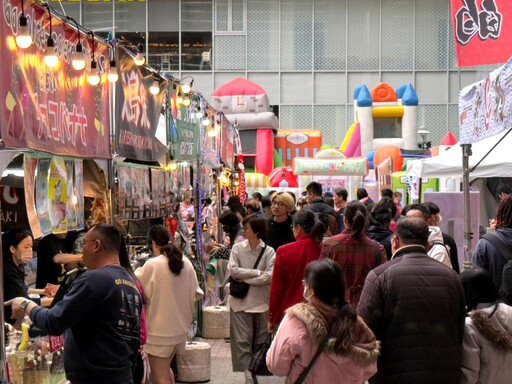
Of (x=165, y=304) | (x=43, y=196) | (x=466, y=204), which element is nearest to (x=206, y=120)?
(x=466, y=204)

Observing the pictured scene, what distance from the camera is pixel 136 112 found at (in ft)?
28.0

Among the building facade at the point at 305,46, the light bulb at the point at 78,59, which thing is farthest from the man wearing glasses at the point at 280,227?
the building facade at the point at 305,46

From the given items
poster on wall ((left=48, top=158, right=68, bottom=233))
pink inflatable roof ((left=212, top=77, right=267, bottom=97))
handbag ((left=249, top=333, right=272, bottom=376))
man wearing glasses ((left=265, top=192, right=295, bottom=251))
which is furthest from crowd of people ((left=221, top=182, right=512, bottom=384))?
pink inflatable roof ((left=212, top=77, right=267, bottom=97))

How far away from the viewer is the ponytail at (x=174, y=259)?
784 cm

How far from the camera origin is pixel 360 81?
121 feet

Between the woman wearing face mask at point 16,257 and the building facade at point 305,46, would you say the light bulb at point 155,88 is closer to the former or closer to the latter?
the woman wearing face mask at point 16,257

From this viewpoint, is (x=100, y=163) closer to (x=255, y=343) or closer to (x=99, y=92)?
(x=99, y=92)

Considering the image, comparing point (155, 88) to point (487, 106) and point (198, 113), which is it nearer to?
point (198, 113)

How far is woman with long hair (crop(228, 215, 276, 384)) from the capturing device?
8930 millimetres

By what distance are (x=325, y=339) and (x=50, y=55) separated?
2800 millimetres

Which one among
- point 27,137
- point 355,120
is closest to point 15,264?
point 27,137

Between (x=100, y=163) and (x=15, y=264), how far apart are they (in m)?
1.14

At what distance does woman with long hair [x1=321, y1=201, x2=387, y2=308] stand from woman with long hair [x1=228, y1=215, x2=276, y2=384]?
148cm

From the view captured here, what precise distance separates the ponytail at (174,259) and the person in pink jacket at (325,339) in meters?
3.33
